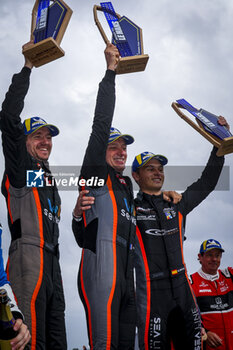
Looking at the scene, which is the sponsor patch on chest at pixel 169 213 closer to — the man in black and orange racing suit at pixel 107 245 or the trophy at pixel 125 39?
the man in black and orange racing suit at pixel 107 245

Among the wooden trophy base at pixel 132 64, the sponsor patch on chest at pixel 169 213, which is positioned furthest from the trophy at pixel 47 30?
the sponsor patch on chest at pixel 169 213

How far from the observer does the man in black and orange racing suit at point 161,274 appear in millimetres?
4801

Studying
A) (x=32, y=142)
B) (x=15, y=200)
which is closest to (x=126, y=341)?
(x=15, y=200)

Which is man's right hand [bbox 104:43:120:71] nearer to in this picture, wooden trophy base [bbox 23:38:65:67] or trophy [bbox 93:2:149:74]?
trophy [bbox 93:2:149:74]

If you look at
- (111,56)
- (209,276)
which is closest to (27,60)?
(111,56)

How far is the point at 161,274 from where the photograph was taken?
5.02 metres

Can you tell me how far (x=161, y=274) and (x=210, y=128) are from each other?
2220 mm

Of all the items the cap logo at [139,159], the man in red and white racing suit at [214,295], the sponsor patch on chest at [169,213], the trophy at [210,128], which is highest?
the trophy at [210,128]

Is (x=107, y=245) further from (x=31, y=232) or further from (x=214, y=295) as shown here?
(x=214, y=295)

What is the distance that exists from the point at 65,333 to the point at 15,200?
143cm

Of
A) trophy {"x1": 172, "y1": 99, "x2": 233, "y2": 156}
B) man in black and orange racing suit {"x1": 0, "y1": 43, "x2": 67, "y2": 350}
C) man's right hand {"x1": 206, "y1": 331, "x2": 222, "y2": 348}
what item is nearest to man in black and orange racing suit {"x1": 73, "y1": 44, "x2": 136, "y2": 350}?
man in black and orange racing suit {"x1": 0, "y1": 43, "x2": 67, "y2": 350}

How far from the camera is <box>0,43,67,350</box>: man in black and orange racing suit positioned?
13.4 ft

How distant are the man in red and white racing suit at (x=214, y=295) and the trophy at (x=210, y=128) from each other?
2229 mm

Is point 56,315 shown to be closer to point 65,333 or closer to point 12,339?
point 65,333
